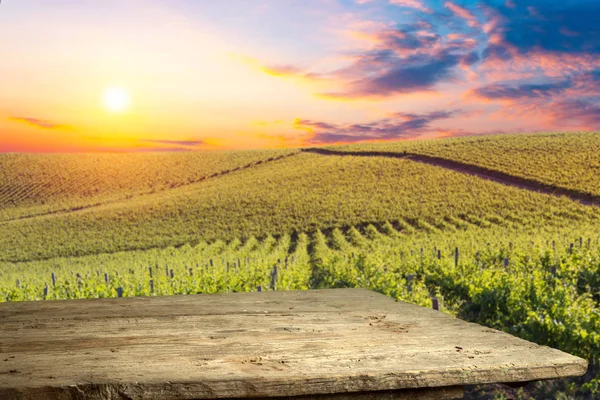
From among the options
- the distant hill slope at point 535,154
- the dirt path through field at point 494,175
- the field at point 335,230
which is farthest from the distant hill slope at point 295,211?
the distant hill slope at point 535,154

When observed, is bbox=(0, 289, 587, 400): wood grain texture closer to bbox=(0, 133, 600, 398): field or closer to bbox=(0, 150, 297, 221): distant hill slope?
bbox=(0, 133, 600, 398): field

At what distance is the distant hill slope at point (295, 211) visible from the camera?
36531 mm

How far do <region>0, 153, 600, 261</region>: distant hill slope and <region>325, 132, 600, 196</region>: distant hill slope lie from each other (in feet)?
15.3

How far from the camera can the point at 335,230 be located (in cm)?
3488

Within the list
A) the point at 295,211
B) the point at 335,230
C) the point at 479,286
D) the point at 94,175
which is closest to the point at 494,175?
the point at 295,211

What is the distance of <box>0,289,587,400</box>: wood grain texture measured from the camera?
131 centimetres

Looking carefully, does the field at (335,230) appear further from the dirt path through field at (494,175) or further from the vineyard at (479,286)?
the dirt path through field at (494,175)

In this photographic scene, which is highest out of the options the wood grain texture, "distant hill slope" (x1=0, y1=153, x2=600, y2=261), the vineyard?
the wood grain texture

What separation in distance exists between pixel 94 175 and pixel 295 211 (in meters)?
38.0

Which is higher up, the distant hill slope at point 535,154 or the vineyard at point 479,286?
the distant hill slope at point 535,154

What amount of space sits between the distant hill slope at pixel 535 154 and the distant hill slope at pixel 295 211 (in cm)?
467

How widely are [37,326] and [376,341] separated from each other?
125cm

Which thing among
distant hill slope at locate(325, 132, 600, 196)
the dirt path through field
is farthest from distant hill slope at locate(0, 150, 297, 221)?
distant hill slope at locate(325, 132, 600, 196)

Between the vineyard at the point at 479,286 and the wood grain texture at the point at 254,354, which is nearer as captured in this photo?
the wood grain texture at the point at 254,354
